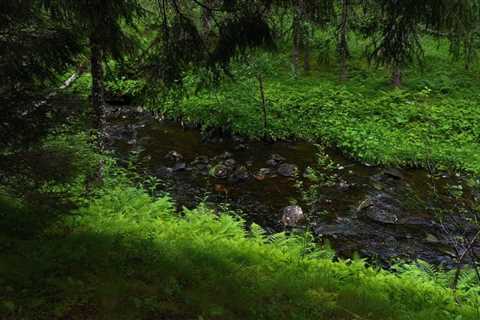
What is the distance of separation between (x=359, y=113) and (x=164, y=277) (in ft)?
52.6

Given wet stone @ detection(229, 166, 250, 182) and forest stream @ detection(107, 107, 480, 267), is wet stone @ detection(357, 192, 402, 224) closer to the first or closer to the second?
forest stream @ detection(107, 107, 480, 267)

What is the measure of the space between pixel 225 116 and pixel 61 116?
546 inches

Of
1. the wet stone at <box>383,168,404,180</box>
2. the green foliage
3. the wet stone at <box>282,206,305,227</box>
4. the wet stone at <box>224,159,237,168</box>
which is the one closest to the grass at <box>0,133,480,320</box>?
the green foliage

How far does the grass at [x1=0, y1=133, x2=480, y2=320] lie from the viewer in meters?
5.62

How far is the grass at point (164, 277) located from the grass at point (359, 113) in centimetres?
923


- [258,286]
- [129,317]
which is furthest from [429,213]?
[129,317]

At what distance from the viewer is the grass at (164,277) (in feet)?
18.4

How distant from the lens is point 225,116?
773 inches

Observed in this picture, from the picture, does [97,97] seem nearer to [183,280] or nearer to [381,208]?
[183,280]

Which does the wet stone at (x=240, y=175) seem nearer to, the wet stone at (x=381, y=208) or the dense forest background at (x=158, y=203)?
the wet stone at (x=381, y=208)

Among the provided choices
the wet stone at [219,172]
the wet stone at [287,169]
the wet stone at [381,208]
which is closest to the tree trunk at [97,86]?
the wet stone at [219,172]

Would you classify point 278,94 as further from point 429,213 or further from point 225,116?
point 429,213

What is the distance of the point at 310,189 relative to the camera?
9.12 m

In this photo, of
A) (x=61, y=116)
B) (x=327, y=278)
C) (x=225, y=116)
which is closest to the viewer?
(x=61, y=116)
